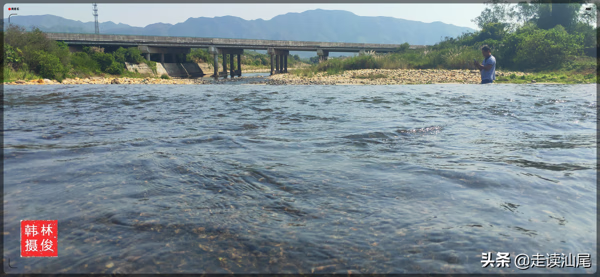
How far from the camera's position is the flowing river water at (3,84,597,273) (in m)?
2.83

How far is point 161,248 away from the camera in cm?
291

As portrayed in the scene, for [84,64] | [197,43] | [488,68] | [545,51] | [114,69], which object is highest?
[197,43]

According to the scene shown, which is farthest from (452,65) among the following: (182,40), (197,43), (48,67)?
(182,40)

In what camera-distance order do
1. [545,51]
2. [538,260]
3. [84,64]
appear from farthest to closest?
[84,64] → [545,51] → [538,260]

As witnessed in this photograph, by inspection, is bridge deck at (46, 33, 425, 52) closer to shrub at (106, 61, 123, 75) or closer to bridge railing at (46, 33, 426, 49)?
bridge railing at (46, 33, 426, 49)

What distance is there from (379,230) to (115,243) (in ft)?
7.21

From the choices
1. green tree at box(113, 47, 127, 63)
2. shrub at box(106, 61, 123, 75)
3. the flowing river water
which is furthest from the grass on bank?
green tree at box(113, 47, 127, 63)

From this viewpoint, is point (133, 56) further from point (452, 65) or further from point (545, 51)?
point (545, 51)

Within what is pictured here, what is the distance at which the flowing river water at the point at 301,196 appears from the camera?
9.28 feet

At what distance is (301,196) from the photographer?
13.4 ft

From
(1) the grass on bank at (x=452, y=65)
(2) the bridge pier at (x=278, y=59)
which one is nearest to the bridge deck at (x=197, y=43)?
(2) the bridge pier at (x=278, y=59)

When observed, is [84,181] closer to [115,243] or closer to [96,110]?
[115,243]

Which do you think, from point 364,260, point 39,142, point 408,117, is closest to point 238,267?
point 364,260

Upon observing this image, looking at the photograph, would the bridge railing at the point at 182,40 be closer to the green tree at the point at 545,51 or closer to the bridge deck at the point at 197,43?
the bridge deck at the point at 197,43
